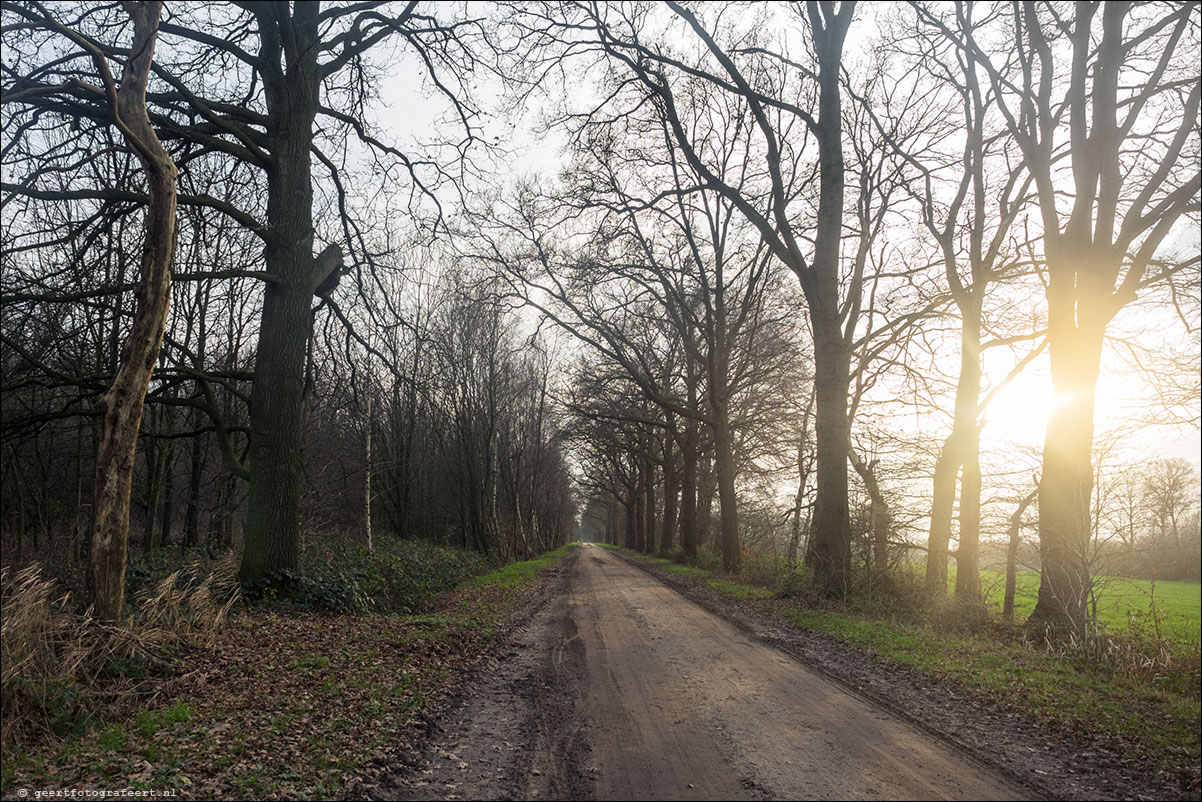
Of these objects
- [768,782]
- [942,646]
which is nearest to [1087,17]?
[942,646]

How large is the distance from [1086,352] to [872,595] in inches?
222

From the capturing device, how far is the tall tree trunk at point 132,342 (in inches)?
239

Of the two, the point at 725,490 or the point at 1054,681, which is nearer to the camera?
the point at 1054,681

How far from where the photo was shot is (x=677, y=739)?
4848 mm

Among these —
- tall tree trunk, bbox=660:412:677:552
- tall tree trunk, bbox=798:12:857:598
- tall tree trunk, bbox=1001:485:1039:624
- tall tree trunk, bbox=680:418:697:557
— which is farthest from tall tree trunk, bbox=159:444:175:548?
tall tree trunk, bbox=660:412:677:552

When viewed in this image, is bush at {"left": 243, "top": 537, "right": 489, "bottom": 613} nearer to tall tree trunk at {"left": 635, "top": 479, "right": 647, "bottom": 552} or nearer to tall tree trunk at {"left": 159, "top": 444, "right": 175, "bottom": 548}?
tall tree trunk at {"left": 159, "top": 444, "right": 175, "bottom": 548}

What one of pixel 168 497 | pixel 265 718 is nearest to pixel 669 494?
pixel 168 497

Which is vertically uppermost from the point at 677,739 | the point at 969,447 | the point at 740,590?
the point at 969,447

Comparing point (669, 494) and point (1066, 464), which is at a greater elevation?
point (1066, 464)

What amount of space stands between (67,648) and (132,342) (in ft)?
9.24

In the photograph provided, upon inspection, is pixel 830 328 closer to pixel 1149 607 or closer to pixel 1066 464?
pixel 1066 464

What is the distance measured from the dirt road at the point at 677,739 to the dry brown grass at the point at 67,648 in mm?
2718

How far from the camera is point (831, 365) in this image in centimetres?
1312

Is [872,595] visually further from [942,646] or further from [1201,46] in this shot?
[1201,46]
